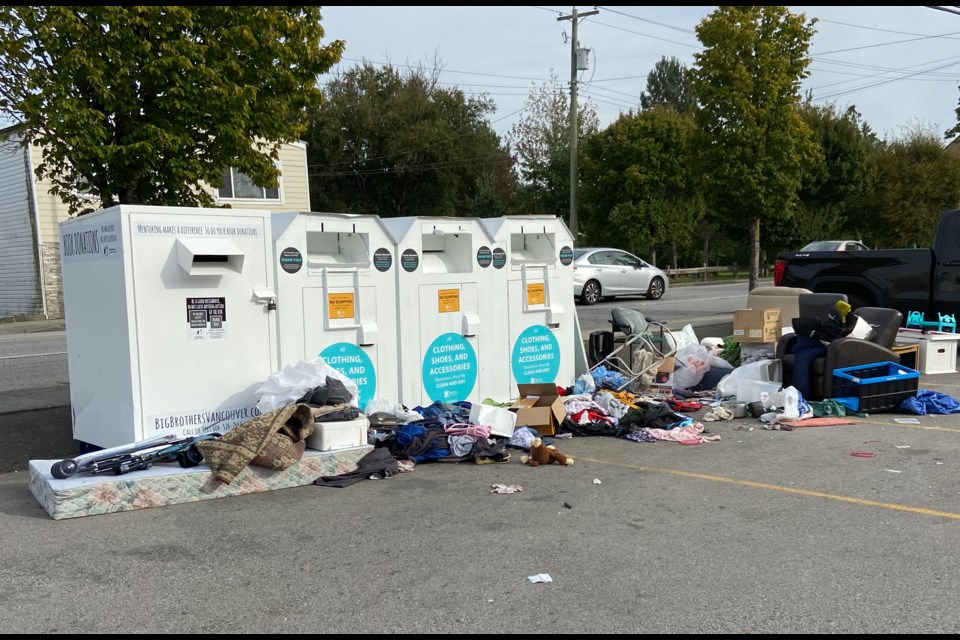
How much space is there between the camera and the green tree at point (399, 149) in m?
40.2

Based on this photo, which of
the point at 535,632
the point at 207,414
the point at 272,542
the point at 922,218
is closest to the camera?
the point at 535,632

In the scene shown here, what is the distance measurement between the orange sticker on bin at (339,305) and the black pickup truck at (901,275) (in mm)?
8097

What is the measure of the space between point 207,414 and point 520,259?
3886 mm

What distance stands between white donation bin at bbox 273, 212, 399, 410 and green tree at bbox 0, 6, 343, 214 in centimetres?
276

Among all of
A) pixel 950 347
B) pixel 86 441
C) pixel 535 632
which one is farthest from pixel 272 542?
pixel 950 347

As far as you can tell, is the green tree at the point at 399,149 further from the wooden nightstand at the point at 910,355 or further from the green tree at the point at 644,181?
the wooden nightstand at the point at 910,355

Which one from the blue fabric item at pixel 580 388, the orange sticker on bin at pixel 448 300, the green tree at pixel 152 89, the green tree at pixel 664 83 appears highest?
the green tree at pixel 664 83

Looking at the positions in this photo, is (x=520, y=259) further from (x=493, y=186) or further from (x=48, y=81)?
(x=493, y=186)

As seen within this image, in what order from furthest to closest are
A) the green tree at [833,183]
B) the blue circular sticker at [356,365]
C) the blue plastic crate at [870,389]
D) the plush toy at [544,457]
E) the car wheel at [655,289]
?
the green tree at [833,183]
the car wheel at [655,289]
the blue plastic crate at [870,389]
the blue circular sticker at [356,365]
the plush toy at [544,457]

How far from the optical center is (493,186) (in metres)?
43.8

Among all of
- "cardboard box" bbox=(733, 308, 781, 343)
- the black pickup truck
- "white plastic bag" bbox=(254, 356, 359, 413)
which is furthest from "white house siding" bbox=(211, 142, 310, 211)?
"white plastic bag" bbox=(254, 356, 359, 413)

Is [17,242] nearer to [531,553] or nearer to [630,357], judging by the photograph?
[630,357]

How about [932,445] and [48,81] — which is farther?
[48,81]

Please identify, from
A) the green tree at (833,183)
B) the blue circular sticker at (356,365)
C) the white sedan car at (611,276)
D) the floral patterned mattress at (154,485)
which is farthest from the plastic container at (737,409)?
the green tree at (833,183)
